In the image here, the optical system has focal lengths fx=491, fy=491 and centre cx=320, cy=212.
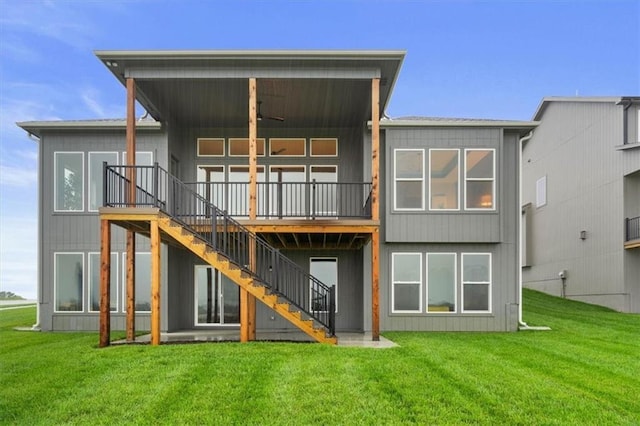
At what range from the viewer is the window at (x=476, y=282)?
521 inches

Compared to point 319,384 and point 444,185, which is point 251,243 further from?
point 444,185

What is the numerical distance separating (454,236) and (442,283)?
1.33 meters

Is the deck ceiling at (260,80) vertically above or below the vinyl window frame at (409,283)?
above

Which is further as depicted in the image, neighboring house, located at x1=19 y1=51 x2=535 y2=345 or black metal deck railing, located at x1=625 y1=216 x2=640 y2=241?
black metal deck railing, located at x1=625 y1=216 x2=640 y2=241

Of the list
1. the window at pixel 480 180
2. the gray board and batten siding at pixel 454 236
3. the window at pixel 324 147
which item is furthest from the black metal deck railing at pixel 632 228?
the window at pixel 324 147

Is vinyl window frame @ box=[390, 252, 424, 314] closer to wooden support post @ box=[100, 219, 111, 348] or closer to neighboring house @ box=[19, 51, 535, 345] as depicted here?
neighboring house @ box=[19, 51, 535, 345]

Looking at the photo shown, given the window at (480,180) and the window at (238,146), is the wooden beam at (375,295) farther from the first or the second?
the window at (238,146)

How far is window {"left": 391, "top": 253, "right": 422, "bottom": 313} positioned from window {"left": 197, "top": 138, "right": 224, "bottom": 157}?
5923 millimetres

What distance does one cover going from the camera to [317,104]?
12.6 meters

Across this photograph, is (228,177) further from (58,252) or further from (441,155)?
(441,155)

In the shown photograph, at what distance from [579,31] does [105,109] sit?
19943 mm

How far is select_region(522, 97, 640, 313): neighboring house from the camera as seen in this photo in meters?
18.0

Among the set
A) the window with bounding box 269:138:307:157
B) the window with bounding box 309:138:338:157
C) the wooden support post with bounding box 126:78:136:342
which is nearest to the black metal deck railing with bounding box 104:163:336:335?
the wooden support post with bounding box 126:78:136:342

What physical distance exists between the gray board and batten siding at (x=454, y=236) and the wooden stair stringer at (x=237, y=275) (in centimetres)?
383
